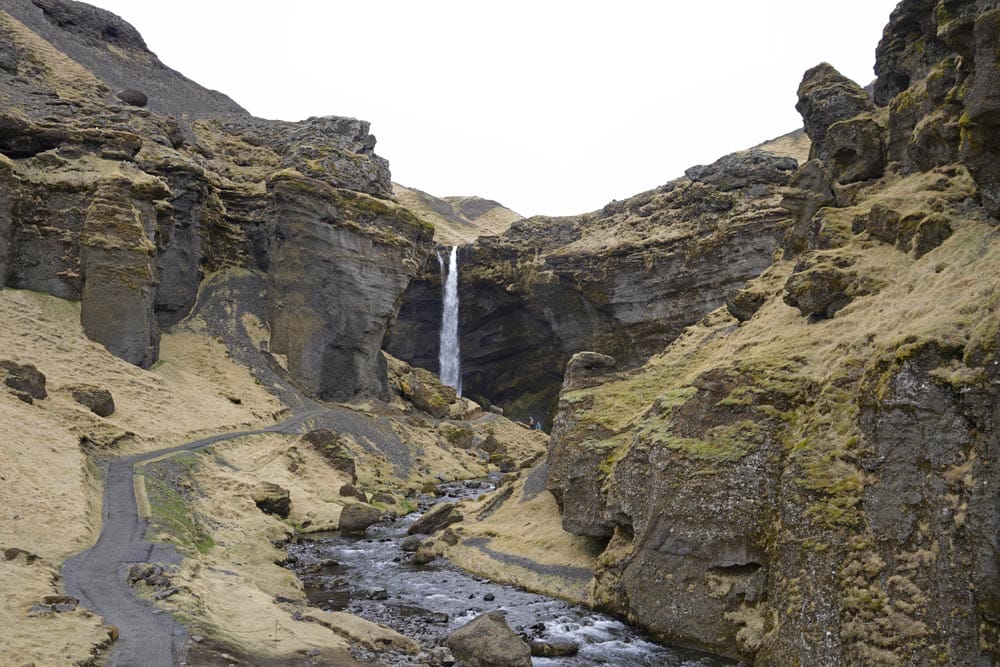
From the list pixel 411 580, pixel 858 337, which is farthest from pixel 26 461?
pixel 858 337

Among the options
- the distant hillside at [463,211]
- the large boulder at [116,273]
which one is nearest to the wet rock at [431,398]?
the large boulder at [116,273]

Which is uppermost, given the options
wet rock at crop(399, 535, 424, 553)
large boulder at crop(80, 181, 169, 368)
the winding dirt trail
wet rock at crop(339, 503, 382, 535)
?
large boulder at crop(80, 181, 169, 368)

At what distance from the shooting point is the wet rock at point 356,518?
120 feet

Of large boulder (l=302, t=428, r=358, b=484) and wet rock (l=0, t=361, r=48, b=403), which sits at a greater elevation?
wet rock (l=0, t=361, r=48, b=403)

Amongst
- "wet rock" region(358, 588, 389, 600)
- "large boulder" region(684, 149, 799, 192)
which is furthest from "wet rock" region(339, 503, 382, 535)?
"large boulder" region(684, 149, 799, 192)

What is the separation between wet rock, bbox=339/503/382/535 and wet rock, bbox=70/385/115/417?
1376cm

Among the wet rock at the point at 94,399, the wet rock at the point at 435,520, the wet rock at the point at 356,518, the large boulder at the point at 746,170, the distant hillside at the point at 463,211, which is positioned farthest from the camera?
the distant hillside at the point at 463,211

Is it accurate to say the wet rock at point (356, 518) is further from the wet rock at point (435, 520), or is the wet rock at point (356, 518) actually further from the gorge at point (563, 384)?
the wet rock at point (435, 520)

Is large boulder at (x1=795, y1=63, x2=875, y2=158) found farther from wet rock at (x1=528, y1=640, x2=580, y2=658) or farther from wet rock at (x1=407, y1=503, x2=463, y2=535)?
wet rock at (x1=528, y1=640, x2=580, y2=658)

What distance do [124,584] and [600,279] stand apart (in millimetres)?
61681

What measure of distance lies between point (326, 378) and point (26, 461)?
41.3 meters

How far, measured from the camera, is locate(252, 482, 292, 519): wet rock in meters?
36.1

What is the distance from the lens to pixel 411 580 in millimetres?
27281

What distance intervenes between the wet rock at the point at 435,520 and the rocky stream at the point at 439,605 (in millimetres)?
1547
